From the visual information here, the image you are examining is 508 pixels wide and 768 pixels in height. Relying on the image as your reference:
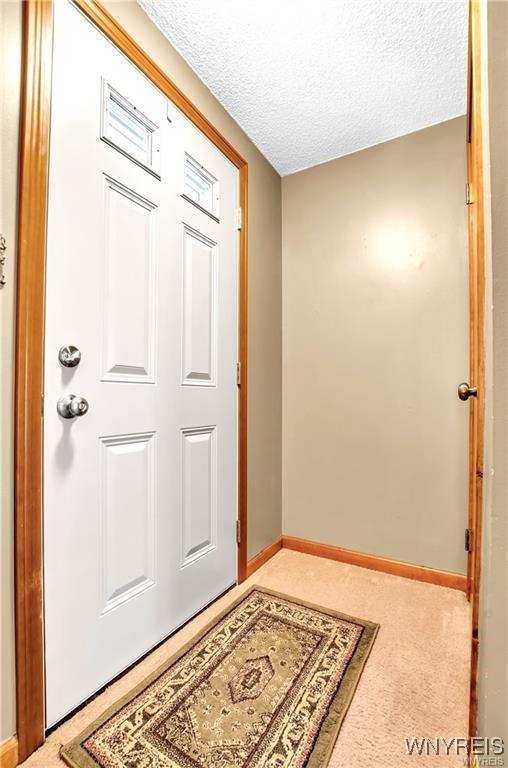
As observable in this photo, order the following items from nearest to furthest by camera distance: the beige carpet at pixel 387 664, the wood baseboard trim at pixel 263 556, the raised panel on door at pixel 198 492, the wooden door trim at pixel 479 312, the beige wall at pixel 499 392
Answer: the beige wall at pixel 499 392 → the wooden door trim at pixel 479 312 → the beige carpet at pixel 387 664 → the raised panel on door at pixel 198 492 → the wood baseboard trim at pixel 263 556

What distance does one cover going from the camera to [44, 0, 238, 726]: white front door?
105cm

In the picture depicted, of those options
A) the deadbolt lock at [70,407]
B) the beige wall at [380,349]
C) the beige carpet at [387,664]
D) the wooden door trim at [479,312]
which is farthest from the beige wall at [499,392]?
the beige wall at [380,349]

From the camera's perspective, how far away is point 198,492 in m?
1.59

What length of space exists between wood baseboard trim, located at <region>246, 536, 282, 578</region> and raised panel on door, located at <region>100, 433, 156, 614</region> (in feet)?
2.36

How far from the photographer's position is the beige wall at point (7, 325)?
89 cm

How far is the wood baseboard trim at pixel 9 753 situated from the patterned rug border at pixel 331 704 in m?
0.11

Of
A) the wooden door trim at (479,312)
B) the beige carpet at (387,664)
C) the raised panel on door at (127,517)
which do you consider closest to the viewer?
the wooden door trim at (479,312)

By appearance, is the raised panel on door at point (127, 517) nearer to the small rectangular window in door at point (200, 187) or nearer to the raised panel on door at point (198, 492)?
the raised panel on door at point (198, 492)

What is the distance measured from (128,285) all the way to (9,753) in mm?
1317

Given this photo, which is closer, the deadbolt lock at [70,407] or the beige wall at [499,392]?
the beige wall at [499,392]

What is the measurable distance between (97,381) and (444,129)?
2.10m

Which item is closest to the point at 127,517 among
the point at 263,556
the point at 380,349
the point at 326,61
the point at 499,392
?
the point at 263,556

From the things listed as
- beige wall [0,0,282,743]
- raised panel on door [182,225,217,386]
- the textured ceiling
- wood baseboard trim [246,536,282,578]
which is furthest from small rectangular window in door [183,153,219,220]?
wood baseboard trim [246,536,282,578]

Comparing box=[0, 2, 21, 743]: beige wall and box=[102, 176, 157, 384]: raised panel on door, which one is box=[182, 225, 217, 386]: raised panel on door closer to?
box=[102, 176, 157, 384]: raised panel on door
